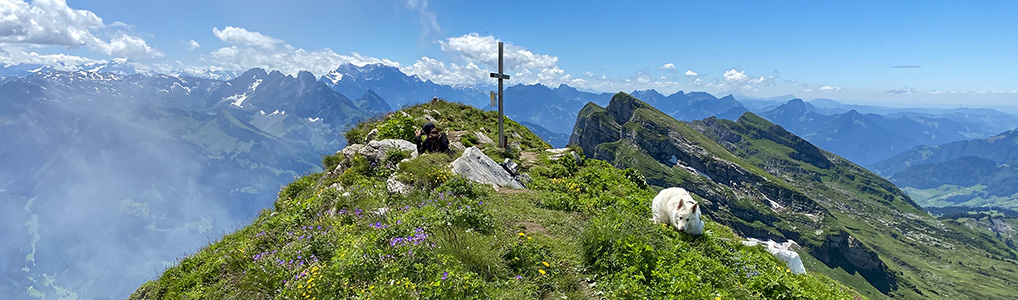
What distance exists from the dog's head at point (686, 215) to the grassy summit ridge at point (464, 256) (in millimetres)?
342

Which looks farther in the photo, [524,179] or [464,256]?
[524,179]

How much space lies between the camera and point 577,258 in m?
7.49

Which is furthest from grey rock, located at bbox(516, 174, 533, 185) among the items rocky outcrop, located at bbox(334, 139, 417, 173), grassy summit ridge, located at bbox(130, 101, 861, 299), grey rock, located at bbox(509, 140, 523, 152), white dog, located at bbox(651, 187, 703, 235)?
grey rock, located at bbox(509, 140, 523, 152)

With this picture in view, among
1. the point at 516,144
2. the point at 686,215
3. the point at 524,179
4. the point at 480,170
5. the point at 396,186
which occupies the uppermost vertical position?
the point at 516,144

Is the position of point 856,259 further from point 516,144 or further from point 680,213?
point 680,213

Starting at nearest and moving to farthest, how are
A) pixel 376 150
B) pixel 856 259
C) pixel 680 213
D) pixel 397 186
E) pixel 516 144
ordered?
pixel 680 213, pixel 397 186, pixel 376 150, pixel 516 144, pixel 856 259

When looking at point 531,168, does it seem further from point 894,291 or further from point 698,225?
point 894,291

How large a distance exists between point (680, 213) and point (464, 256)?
592 cm

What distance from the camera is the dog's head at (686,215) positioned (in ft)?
31.4

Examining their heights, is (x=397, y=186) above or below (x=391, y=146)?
below

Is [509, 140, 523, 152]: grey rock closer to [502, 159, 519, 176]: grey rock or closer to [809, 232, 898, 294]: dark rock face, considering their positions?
[502, 159, 519, 176]: grey rock

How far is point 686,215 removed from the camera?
31.6 feet

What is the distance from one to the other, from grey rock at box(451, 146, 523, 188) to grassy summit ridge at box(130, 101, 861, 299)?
5.37 feet

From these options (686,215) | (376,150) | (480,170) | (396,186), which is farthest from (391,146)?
(686,215)
